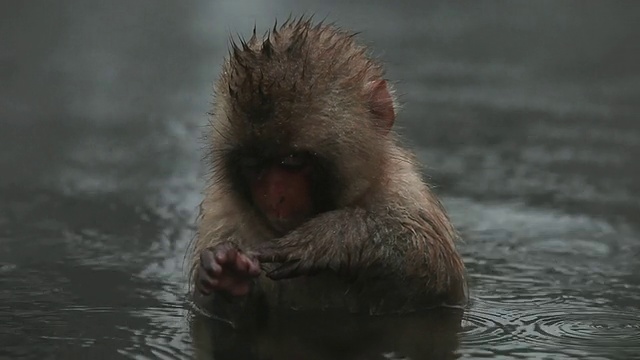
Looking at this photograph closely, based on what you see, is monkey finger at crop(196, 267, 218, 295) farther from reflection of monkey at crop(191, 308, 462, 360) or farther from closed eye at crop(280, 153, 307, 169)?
closed eye at crop(280, 153, 307, 169)

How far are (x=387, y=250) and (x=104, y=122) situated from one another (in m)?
4.99

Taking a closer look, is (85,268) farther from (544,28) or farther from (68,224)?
(544,28)

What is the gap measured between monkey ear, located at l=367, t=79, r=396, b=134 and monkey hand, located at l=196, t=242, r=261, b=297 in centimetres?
88

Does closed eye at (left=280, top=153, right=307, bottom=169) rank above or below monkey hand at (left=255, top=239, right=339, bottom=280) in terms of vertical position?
above

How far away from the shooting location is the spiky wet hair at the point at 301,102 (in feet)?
14.4

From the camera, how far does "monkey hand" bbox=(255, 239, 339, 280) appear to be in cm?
432

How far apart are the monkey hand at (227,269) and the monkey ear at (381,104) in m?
0.88

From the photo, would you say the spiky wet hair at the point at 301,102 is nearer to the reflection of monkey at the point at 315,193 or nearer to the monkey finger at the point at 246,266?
the reflection of monkey at the point at 315,193

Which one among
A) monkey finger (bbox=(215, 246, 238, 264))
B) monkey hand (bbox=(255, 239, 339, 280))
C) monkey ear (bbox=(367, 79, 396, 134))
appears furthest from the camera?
monkey ear (bbox=(367, 79, 396, 134))

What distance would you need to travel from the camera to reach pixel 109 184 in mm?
7496

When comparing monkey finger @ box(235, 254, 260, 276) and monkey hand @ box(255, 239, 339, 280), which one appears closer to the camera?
monkey finger @ box(235, 254, 260, 276)

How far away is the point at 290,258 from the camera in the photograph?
14.2 ft

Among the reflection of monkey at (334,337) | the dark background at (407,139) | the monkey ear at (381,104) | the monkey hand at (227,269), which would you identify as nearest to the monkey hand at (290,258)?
the monkey hand at (227,269)

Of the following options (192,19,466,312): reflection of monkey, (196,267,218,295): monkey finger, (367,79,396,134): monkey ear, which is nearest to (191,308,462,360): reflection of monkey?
(192,19,466,312): reflection of monkey
